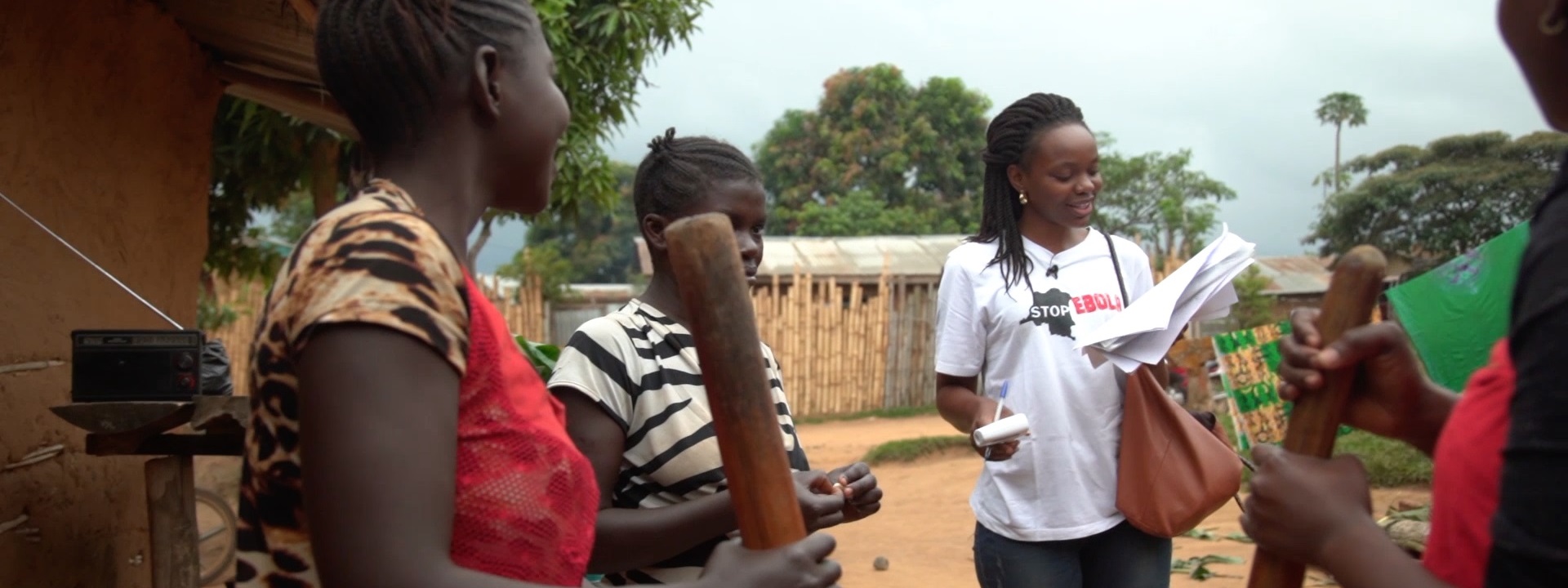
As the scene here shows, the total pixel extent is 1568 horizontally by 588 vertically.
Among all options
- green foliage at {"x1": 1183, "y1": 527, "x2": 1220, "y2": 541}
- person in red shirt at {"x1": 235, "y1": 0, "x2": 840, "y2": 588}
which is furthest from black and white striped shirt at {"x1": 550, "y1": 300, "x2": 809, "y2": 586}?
green foliage at {"x1": 1183, "y1": 527, "x2": 1220, "y2": 541}

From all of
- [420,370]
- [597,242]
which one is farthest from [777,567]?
[597,242]

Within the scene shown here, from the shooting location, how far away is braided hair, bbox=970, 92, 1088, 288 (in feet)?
11.2

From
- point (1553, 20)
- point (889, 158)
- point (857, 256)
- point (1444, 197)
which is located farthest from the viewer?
point (889, 158)

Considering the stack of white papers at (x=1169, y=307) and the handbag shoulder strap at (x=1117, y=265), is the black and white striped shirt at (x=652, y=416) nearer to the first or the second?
the stack of white papers at (x=1169, y=307)

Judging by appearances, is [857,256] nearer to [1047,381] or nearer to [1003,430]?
[1047,381]

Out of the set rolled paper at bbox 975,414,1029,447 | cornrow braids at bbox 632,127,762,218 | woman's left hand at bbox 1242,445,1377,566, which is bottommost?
rolled paper at bbox 975,414,1029,447

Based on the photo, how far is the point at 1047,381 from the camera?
3.20m

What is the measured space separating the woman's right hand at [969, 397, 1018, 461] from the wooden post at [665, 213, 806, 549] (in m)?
1.59

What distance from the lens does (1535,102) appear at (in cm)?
123

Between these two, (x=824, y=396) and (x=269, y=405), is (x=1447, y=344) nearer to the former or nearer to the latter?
(x=269, y=405)

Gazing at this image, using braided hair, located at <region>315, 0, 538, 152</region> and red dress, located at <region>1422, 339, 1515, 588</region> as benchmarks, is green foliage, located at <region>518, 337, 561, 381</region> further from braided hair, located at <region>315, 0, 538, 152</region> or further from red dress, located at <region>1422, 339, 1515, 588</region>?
red dress, located at <region>1422, 339, 1515, 588</region>

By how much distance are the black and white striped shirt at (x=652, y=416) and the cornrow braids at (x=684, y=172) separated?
314mm

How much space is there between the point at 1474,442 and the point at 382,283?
3.48 feet

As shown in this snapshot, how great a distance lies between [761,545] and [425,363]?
475 millimetres
